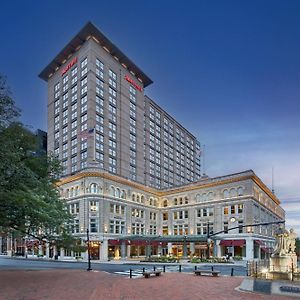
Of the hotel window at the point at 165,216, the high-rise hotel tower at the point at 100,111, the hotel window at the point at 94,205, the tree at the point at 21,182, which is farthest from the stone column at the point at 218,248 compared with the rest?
the tree at the point at 21,182

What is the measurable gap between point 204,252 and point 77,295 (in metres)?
66.7

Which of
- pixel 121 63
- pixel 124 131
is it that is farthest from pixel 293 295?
pixel 121 63

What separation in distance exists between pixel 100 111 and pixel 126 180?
25.8 metres

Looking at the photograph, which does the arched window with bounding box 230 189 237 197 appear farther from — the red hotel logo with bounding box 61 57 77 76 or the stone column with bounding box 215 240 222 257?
the red hotel logo with bounding box 61 57 77 76

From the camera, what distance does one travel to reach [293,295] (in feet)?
58.0

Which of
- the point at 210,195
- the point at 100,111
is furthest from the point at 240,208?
the point at 100,111

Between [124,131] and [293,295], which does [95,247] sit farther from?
[293,295]

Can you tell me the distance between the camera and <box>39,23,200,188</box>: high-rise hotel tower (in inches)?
3868

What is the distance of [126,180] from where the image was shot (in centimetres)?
8256

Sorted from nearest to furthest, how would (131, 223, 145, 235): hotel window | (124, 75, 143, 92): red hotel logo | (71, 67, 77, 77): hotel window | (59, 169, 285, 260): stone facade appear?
(59, 169, 285, 260): stone facade, (131, 223, 145, 235): hotel window, (71, 67, 77, 77): hotel window, (124, 75, 143, 92): red hotel logo

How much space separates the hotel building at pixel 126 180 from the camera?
7612 cm

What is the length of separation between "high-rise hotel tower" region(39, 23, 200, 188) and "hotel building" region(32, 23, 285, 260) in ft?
0.94

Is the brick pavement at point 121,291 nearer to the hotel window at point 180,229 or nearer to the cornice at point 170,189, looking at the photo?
the cornice at point 170,189

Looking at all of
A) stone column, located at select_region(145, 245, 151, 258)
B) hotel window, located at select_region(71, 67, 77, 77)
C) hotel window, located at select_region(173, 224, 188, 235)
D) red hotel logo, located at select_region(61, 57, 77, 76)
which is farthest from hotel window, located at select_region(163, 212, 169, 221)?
red hotel logo, located at select_region(61, 57, 77, 76)
